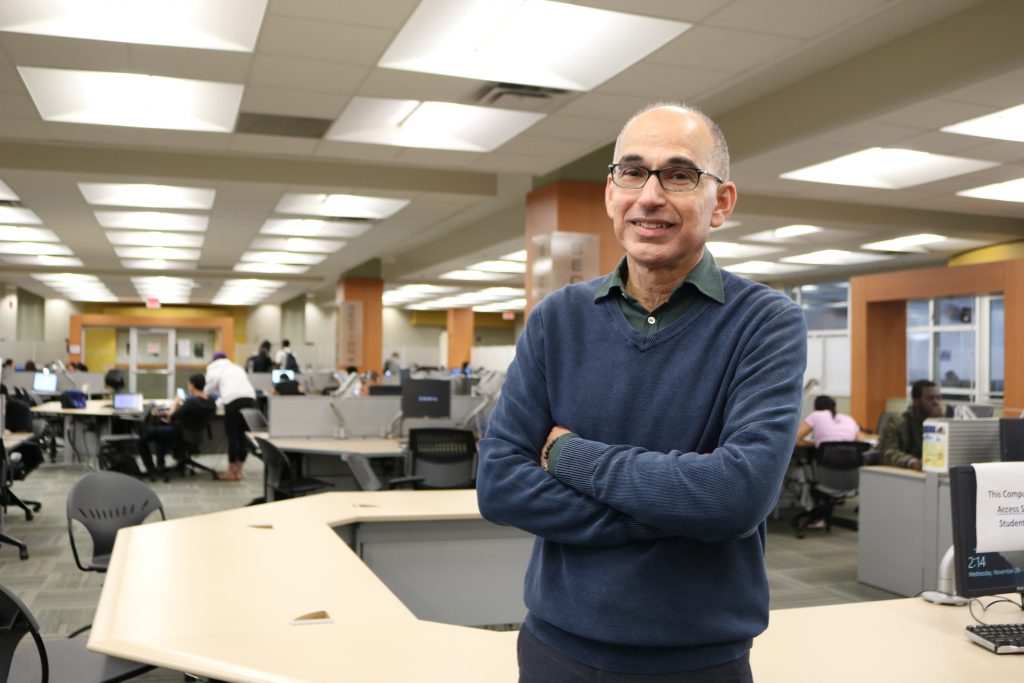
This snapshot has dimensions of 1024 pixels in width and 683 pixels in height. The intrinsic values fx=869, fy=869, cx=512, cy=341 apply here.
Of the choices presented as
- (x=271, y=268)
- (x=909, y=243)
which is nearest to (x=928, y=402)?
(x=909, y=243)

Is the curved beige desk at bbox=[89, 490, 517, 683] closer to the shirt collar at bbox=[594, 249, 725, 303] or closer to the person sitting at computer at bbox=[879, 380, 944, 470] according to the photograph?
the shirt collar at bbox=[594, 249, 725, 303]

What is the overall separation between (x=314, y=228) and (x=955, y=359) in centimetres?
981

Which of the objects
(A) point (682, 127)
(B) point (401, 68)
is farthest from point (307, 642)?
(B) point (401, 68)

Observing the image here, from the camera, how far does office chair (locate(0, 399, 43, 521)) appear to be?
7219mm

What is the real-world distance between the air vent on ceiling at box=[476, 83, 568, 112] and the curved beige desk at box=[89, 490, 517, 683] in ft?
10.8

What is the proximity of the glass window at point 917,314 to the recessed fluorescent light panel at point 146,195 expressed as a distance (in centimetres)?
1080

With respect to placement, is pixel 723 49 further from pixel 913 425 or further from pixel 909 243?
pixel 909 243

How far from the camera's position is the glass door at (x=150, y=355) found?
864 inches

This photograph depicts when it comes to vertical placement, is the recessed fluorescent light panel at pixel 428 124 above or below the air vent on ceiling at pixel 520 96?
above

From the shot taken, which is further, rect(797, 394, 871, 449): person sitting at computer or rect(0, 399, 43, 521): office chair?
rect(797, 394, 871, 449): person sitting at computer

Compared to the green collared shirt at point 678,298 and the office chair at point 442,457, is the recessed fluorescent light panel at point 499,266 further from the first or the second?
the green collared shirt at point 678,298

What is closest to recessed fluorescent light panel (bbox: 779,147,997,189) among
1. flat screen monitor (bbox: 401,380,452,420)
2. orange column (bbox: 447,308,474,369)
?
flat screen monitor (bbox: 401,380,452,420)

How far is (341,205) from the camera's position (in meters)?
10.1

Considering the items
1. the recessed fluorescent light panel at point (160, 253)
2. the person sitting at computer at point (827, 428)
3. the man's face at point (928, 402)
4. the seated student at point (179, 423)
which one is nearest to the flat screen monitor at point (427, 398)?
the seated student at point (179, 423)
